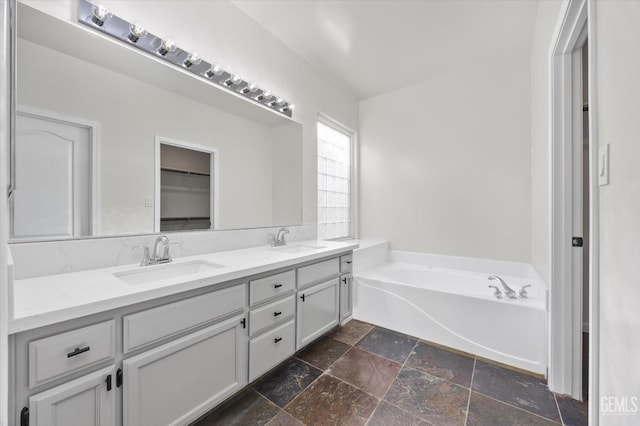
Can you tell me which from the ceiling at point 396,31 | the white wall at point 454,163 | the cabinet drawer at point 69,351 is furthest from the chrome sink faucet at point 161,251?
the white wall at point 454,163

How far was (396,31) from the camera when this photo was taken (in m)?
2.31

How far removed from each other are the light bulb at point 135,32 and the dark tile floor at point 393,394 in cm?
207

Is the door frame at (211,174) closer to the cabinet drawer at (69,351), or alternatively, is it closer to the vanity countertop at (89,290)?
the vanity countertop at (89,290)

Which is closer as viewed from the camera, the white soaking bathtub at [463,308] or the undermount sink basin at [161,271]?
the undermount sink basin at [161,271]

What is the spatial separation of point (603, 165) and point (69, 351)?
1.80m

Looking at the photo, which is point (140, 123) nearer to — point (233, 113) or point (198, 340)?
point (233, 113)

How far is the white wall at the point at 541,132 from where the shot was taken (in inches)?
69.5

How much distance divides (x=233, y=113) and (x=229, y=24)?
2.17ft

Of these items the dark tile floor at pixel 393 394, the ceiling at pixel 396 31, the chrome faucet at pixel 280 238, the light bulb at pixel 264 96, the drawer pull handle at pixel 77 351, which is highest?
the ceiling at pixel 396 31

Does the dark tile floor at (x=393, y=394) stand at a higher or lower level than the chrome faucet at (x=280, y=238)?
lower

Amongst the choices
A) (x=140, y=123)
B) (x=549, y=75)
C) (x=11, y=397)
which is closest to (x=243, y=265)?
(x=11, y=397)

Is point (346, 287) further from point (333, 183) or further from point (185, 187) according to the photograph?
point (185, 187)

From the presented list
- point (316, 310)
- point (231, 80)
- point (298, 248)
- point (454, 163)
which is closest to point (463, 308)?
point (316, 310)

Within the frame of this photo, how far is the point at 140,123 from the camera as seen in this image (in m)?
1.53
